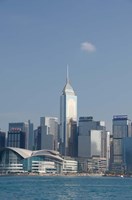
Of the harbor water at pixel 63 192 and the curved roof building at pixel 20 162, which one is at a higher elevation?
the curved roof building at pixel 20 162

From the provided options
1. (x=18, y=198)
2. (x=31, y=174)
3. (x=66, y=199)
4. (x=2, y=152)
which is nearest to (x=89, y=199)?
(x=66, y=199)

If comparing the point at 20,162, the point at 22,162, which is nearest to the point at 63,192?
the point at 22,162

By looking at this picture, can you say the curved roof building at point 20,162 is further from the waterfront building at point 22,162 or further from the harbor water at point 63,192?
the harbor water at point 63,192

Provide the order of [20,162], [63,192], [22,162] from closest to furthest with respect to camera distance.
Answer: [63,192] < [22,162] < [20,162]

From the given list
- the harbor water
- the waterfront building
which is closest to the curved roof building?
the waterfront building

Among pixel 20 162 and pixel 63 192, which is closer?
pixel 63 192

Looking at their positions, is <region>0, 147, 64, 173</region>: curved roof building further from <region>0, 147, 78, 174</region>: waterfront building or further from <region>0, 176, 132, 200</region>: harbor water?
<region>0, 176, 132, 200</region>: harbor water

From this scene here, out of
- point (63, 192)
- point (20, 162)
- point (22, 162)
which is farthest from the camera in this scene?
point (20, 162)

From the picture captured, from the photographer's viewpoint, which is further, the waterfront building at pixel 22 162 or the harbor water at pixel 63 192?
the waterfront building at pixel 22 162

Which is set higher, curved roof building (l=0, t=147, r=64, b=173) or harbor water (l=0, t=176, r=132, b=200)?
curved roof building (l=0, t=147, r=64, b=173)

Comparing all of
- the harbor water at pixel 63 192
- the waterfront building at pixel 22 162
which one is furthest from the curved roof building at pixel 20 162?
the harbor water at pixel 63 192

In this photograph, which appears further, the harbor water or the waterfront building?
the waterfront building

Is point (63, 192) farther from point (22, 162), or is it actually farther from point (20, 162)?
point (20, 162)

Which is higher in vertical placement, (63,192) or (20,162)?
(20,162)
